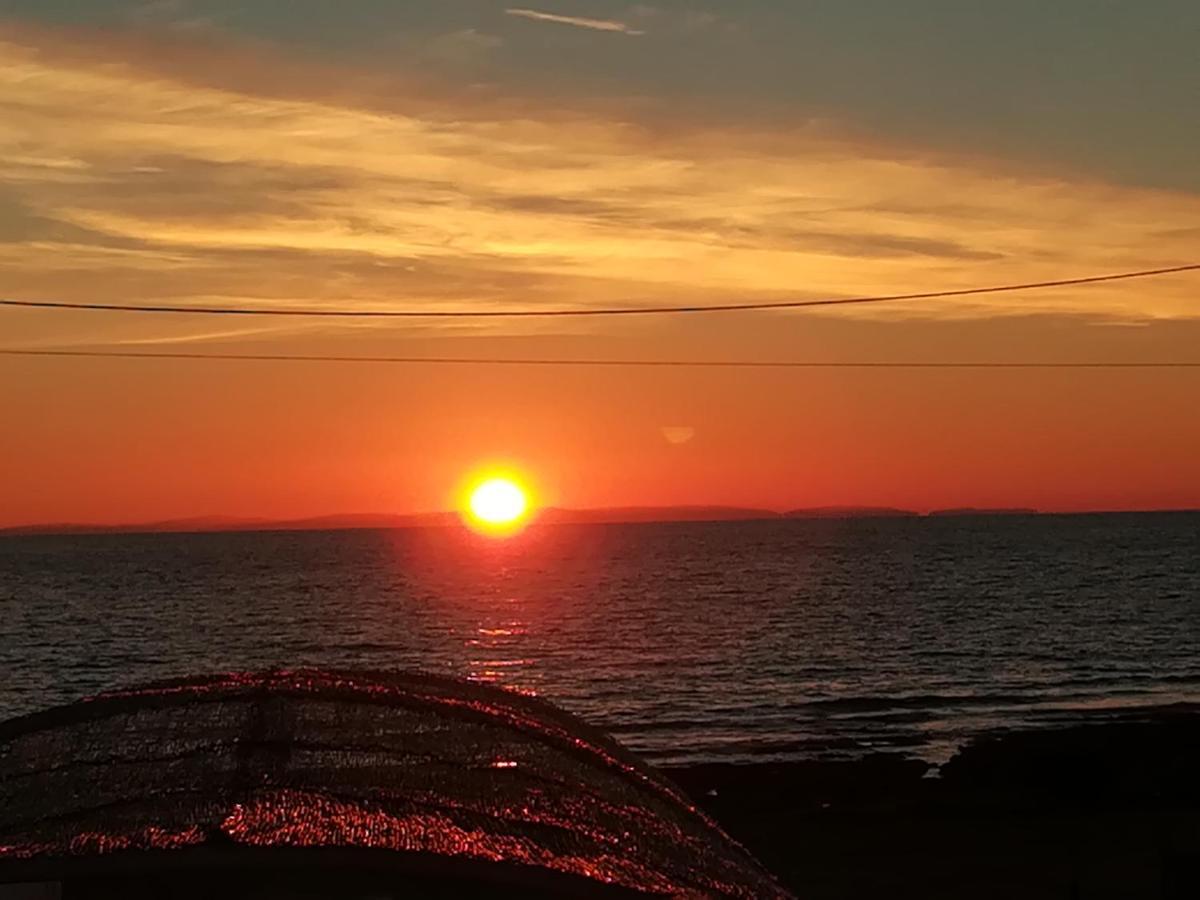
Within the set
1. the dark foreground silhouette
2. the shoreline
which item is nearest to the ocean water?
the shoreline

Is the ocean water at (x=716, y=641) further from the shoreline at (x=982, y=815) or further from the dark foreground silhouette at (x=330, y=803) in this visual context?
the dark foreground silhouette at (x=330, y=803)

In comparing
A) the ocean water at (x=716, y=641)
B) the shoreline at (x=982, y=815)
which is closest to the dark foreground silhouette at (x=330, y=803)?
the shoreline at (x=982, y=815)

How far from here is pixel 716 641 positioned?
78.6 metres

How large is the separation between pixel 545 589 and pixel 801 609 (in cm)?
4159

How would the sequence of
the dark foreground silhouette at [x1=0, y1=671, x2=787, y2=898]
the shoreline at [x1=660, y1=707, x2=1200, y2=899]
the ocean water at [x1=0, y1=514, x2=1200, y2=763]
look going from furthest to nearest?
the ocean water at [x1=0, y1=514, x2=1200, y2=763], the shoreline at [x1=660, y1=707, x2=1200, y2=899], the dark foreground silhouette at [x1=0, y1=671, x2=787, y2=898]

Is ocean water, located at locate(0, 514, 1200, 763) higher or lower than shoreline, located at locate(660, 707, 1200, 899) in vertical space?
higher

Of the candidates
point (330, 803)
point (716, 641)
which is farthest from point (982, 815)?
point (716, 641)

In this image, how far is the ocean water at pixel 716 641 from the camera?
51.6 metres

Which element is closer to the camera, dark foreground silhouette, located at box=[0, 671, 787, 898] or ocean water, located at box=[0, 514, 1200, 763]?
dark foreground silhouette, located at box=[0, 671, 787, 898]

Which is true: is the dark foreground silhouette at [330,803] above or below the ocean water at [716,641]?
below

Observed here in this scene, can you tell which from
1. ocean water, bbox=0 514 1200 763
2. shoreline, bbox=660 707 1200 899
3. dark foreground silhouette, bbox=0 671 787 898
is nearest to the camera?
dark foreground silhouette, bbox=0 671 787 898

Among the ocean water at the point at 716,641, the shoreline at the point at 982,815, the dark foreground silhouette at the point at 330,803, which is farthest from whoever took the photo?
the ocean water at the point at 716,641

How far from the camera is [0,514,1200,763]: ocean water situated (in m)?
51.6

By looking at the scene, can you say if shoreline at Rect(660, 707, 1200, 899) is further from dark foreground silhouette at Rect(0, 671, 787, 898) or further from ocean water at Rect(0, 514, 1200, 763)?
dark foreground silhouette at Rect(0, 671, 787, 898)
